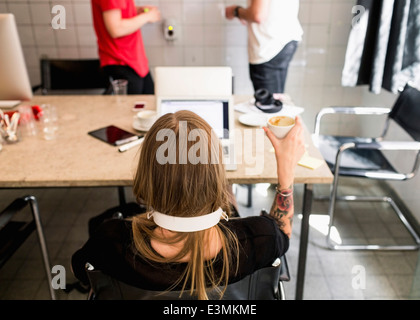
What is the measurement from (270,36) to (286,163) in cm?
133

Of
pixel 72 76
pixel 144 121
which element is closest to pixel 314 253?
pixel 144 121

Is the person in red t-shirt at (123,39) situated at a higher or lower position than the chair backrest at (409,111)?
higher

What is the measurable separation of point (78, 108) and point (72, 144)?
44 centimetres

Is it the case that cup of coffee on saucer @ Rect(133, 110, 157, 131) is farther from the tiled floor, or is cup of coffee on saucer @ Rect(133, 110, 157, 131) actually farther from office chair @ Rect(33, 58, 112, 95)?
office chair @ Rect(33, 58, 112, 95)

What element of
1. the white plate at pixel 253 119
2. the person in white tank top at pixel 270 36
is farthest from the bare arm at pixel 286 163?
the person in white tank top at pixel 270 36

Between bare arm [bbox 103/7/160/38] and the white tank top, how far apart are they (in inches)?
23.8

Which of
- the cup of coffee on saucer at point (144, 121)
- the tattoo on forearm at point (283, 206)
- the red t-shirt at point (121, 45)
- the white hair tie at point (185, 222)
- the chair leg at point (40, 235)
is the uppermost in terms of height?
the red t-shirt at point (121, 45)

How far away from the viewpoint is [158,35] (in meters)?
2.81

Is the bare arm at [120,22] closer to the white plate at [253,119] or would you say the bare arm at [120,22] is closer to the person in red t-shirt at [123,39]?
the person in red t-shirt at [123,39]

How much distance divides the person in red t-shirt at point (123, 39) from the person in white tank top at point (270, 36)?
55 cm

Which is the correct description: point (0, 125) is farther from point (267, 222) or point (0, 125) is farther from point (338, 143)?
point (338, 143)

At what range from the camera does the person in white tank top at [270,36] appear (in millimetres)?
2096

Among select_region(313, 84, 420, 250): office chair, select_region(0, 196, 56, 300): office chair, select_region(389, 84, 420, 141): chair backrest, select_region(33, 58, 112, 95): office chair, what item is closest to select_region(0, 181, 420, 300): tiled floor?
select_region(313, 84, 420, 250): office chair
